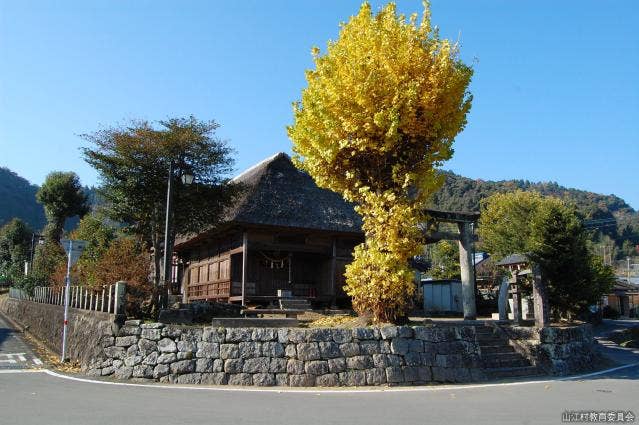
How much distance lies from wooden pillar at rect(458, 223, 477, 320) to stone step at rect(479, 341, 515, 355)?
117 inches

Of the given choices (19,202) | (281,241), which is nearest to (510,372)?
(281,241)

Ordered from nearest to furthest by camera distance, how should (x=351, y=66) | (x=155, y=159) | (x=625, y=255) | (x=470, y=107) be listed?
1. (x=351, y=66)
2. (x=470, y=107)
3. (x=155, y=159)
4. (x=625, y=255)

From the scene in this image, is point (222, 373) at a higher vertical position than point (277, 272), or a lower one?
lower

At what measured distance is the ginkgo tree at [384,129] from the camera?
37.2 ft

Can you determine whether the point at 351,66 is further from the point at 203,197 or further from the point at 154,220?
the point at 154,220

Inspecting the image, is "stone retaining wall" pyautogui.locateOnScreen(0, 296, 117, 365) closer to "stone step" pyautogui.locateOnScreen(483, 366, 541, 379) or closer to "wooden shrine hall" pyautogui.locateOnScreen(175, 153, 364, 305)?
"wooden shrine hall" pyautogui.locateOnScreen(175, 153, 364, 305)

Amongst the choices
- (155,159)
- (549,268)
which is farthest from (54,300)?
(549,268)

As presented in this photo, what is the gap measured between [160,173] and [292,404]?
13521mm

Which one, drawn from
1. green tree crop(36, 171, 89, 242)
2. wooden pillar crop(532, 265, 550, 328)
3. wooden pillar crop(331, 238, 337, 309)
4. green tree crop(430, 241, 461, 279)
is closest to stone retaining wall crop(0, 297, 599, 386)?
wooden pillar crop(532, 265, 550, 328)

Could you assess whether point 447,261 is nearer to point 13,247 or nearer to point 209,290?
point 209,290

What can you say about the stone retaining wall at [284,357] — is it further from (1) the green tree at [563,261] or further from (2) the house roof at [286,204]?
(1) the green tree at [563,261]

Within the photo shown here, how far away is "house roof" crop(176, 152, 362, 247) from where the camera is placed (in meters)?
19.6

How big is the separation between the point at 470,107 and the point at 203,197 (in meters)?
11.4

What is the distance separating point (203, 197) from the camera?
1959cm
